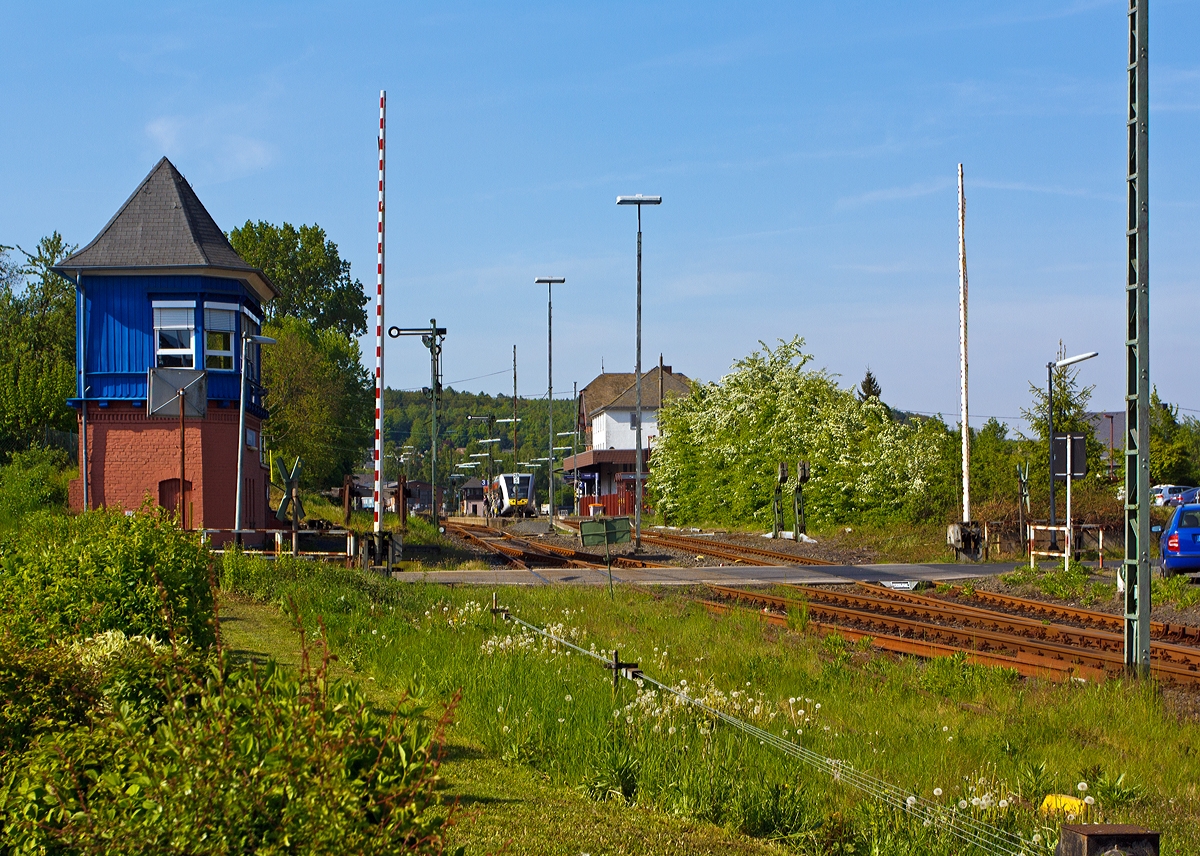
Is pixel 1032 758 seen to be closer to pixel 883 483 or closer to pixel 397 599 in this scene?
pixel 397 599

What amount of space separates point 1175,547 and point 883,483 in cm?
1894

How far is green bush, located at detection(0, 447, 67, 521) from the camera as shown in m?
32.8

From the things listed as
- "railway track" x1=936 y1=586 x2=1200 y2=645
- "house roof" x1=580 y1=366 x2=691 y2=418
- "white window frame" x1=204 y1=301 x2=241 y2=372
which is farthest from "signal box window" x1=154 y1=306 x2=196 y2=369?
"house roof" x1=580 y1=366 x2=691 y2=418

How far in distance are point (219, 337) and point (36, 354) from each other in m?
26.4

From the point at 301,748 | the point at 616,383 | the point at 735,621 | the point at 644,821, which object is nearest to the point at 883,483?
the point at 735,621

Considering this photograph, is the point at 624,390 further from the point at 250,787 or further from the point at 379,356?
the point at 250,787

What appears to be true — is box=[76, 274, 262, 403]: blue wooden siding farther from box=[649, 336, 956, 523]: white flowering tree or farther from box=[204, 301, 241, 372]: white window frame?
box=[649, 336, 956, 523]: white flowering tree

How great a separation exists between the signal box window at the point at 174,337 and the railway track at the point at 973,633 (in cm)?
1647

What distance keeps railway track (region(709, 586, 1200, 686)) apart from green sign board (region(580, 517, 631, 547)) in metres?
2.30

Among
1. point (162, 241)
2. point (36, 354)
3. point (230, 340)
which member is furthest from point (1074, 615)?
point (36, 354)

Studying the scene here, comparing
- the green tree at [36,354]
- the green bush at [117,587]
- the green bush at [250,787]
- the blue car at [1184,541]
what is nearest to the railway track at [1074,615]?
the blue car at [1184,541]

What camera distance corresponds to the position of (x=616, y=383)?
402ft

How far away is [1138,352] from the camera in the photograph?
1095cm

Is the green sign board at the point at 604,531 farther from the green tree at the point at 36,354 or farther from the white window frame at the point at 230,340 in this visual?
Answer: the green tree at the point at 36,354
